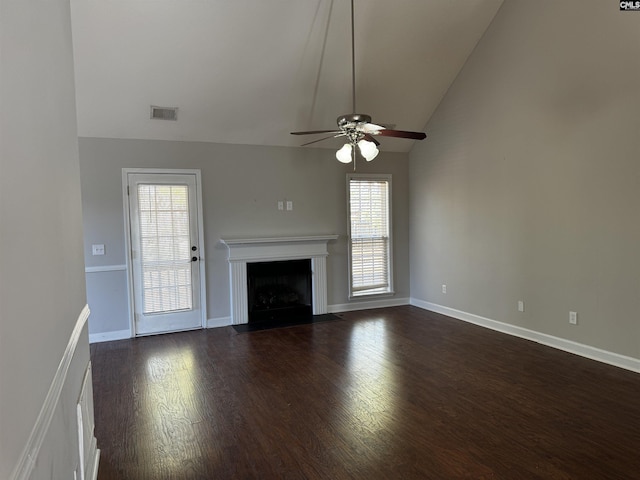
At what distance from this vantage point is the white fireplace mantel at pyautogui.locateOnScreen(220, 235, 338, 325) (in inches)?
228

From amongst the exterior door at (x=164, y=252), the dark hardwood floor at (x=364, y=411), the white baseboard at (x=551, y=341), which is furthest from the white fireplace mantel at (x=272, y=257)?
the white baseboard at (x=551, y=341)

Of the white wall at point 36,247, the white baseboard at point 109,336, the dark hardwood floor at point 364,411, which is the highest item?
the white wall at point 36,247

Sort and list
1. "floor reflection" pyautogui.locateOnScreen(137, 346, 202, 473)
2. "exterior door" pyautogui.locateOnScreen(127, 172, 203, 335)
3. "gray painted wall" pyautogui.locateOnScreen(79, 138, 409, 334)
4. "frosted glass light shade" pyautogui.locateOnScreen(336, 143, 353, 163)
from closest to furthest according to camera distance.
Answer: "floor reflection" pyautogui.locateOnScreen(137, 346, 202, 473)
"frosted glass light shade" pyautogui.locateOnScreen(336, 143, 353, 163)
"gray painted wall" pyautogui.locateOnScreen(79, 138, 409, 334)
"exterior door" pyautogui.locateOnScreen(127, 172, 203, 335)

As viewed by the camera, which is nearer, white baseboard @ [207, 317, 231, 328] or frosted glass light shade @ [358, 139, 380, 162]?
frosted glass light shade @ [358, 139, 380, 162]

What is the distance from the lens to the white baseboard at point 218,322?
5.78 metres

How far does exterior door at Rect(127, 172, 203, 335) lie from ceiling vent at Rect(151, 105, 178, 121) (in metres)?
0.73

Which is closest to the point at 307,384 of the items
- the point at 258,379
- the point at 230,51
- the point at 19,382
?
the point at 258,379

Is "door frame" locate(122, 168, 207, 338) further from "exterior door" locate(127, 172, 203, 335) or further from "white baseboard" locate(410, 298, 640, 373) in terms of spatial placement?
"white baseboard" locate(410, 298, 640, 373)

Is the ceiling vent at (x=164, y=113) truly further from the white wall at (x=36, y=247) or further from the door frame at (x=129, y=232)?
the white wall at (x=36, y=247)

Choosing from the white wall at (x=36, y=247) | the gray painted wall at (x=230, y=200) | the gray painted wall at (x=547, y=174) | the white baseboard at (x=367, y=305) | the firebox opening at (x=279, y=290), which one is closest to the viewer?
the white wall at (x=36, y=247)

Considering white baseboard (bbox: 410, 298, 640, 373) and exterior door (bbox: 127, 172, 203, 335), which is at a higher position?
exterior door (bbox: 127, 172, 203, 335)

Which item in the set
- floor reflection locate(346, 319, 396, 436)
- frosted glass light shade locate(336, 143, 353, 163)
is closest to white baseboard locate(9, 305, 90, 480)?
floor reflection locate(346, 319, 396, 436)

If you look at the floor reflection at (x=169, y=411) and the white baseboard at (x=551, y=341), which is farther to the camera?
the white baseboard at (x=551, y=341)

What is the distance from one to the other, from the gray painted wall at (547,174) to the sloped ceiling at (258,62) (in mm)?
641
